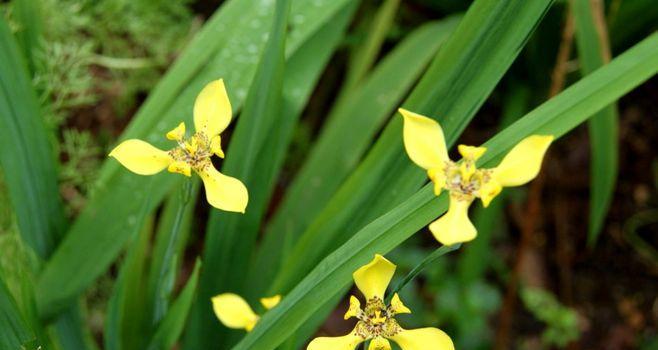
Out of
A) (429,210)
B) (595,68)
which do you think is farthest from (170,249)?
(595,68)

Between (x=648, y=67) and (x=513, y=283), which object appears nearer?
(x=648, y=67)

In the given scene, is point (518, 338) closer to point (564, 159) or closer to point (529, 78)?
point (564, 159)

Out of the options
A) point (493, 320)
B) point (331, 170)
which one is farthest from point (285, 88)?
point (493, 320)

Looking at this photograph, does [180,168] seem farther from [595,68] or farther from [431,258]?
[595,68]

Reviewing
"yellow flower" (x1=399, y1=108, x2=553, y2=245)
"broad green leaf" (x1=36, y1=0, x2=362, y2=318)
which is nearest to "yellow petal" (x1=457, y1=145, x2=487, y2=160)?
"yellow flower" (x1=399, y1=108, x2=553, y2=245)

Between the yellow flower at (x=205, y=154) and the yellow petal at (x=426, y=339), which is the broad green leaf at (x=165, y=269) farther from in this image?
the yellow petal at (x=426, y=339)

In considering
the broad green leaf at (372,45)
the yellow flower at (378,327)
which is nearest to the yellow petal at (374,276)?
the yellow flower at (378,327)

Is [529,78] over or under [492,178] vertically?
over
